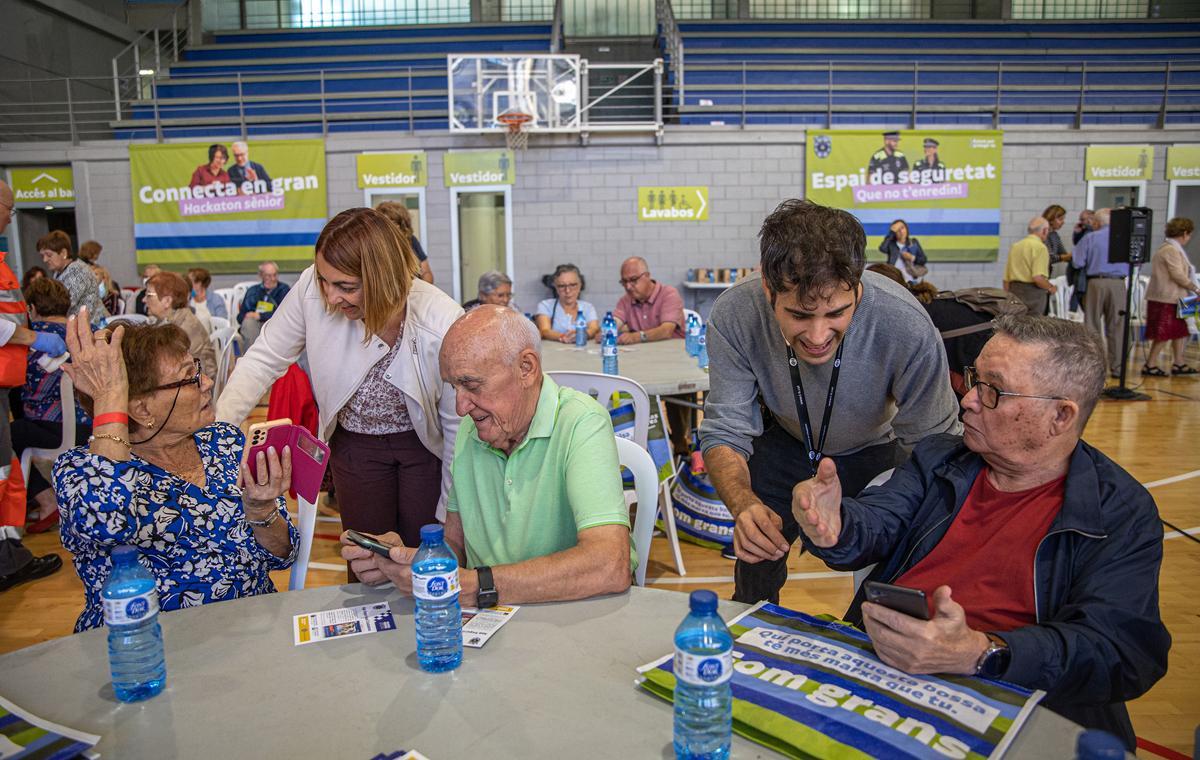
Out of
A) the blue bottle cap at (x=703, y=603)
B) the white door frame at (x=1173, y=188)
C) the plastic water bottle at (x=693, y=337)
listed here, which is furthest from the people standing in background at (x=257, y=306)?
the white door frame at (x=1173, y=188)

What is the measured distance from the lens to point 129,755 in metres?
1.08

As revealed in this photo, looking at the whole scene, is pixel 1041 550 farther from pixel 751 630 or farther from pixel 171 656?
pixel 171 656

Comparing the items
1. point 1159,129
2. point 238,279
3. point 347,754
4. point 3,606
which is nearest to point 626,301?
point 3,606

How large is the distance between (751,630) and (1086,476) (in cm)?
67

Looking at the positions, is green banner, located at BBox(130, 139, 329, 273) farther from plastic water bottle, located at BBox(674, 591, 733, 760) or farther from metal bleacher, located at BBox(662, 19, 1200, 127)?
plastic water bottle, located at BBox(674, 591, 733, 760)

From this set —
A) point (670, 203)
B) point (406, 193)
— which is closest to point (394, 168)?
point (406, 193)

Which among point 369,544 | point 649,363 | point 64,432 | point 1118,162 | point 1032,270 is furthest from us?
point 1118,162

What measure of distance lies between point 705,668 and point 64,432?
423 cm

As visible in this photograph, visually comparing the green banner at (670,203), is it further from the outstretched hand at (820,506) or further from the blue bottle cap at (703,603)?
the blue bottle cap at (703,603)

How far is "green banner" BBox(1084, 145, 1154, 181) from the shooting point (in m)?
10.6

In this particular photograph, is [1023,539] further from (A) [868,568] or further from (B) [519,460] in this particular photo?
(B) [519,460]

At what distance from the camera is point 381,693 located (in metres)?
1.21

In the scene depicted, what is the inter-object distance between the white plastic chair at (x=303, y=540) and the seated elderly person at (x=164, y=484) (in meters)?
0.03

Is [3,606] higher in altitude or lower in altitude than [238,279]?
lower
